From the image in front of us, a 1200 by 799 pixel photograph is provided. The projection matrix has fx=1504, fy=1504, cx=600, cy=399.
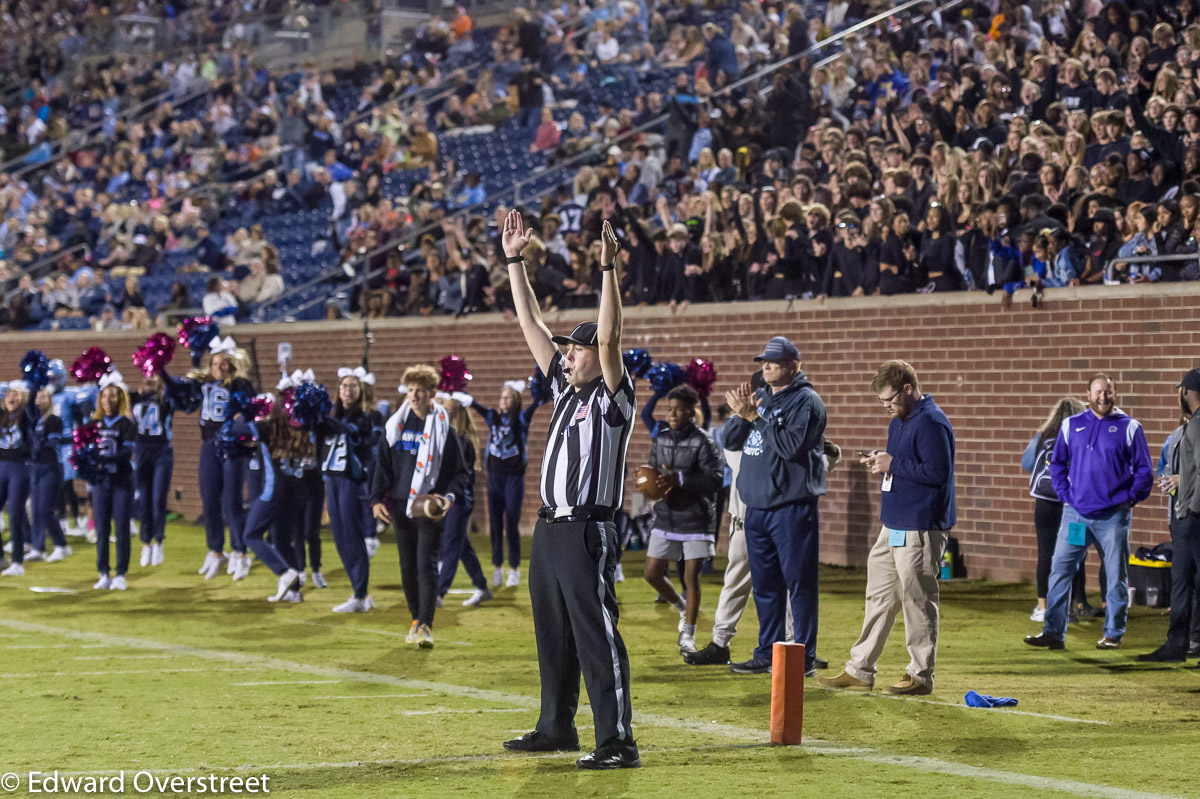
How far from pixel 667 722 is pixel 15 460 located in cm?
1010

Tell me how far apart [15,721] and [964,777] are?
5088mm

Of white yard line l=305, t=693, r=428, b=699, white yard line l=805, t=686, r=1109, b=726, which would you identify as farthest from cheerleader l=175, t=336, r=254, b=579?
white yard line l=805, t=686, r=1109, b=726

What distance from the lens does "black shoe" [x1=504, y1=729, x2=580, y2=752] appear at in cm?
744

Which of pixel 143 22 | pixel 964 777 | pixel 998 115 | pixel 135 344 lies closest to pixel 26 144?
pixel 143 22

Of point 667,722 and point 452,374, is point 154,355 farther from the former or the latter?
point 667,722

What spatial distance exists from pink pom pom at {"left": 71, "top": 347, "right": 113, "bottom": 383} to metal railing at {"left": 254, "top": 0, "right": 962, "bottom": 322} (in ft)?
22.4

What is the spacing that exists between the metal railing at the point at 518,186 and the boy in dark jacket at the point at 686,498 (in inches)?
463

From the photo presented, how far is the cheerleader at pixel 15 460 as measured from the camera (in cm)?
1582

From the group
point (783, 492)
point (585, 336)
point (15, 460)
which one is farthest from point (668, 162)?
point (585, 336)

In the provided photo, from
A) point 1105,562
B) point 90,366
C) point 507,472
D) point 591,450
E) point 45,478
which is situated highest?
point 90,366

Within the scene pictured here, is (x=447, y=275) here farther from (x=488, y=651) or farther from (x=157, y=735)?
(x=157, y=735)

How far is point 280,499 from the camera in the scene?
13.7 metres

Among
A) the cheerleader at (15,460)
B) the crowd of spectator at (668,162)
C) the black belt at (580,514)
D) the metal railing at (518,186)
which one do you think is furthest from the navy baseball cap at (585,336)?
the metal railing at (518,186)

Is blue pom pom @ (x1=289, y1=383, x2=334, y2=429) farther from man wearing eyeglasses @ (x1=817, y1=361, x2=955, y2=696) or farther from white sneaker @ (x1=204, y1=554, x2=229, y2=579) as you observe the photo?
man wearing eyeglasses @ (x1=817, y1=361, x2=955, y2=696)
